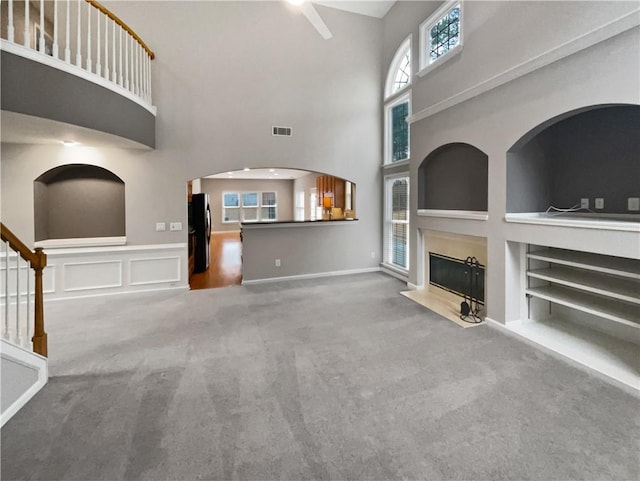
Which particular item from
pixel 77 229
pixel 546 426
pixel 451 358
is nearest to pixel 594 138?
pixel 451 358

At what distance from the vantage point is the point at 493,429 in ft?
6.54

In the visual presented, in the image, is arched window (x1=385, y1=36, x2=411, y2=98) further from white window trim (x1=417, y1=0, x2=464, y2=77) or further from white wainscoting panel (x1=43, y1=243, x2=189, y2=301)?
white wainscoting panel (x1=43, y1=243, x2=189, y2=301)

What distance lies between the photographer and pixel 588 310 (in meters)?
2.93

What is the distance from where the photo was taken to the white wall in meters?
4.92

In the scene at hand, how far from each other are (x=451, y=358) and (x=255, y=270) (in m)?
3.83

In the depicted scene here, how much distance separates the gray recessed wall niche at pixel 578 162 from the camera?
304 cm

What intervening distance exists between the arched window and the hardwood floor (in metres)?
4.74

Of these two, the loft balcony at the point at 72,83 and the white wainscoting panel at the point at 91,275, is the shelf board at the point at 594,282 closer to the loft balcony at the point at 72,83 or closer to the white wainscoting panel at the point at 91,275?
the loft balcony at the point at 72,83

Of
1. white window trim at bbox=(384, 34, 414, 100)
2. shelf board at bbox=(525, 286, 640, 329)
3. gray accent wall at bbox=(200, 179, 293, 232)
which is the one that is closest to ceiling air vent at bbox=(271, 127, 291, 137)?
white window trim at bbox=(384, 34, 414, 100)

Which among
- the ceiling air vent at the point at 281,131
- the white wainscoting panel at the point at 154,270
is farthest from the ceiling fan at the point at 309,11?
the white wainscoting panel at the point at 154,270

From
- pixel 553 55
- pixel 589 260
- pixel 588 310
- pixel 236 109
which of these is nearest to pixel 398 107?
pixel 236 109

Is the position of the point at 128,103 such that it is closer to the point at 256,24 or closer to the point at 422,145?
the point at 256,24

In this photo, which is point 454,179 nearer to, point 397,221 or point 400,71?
point 397,221

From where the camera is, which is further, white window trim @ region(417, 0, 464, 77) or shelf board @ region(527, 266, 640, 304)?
white window trim @ region(417, 0, 464, 77)
